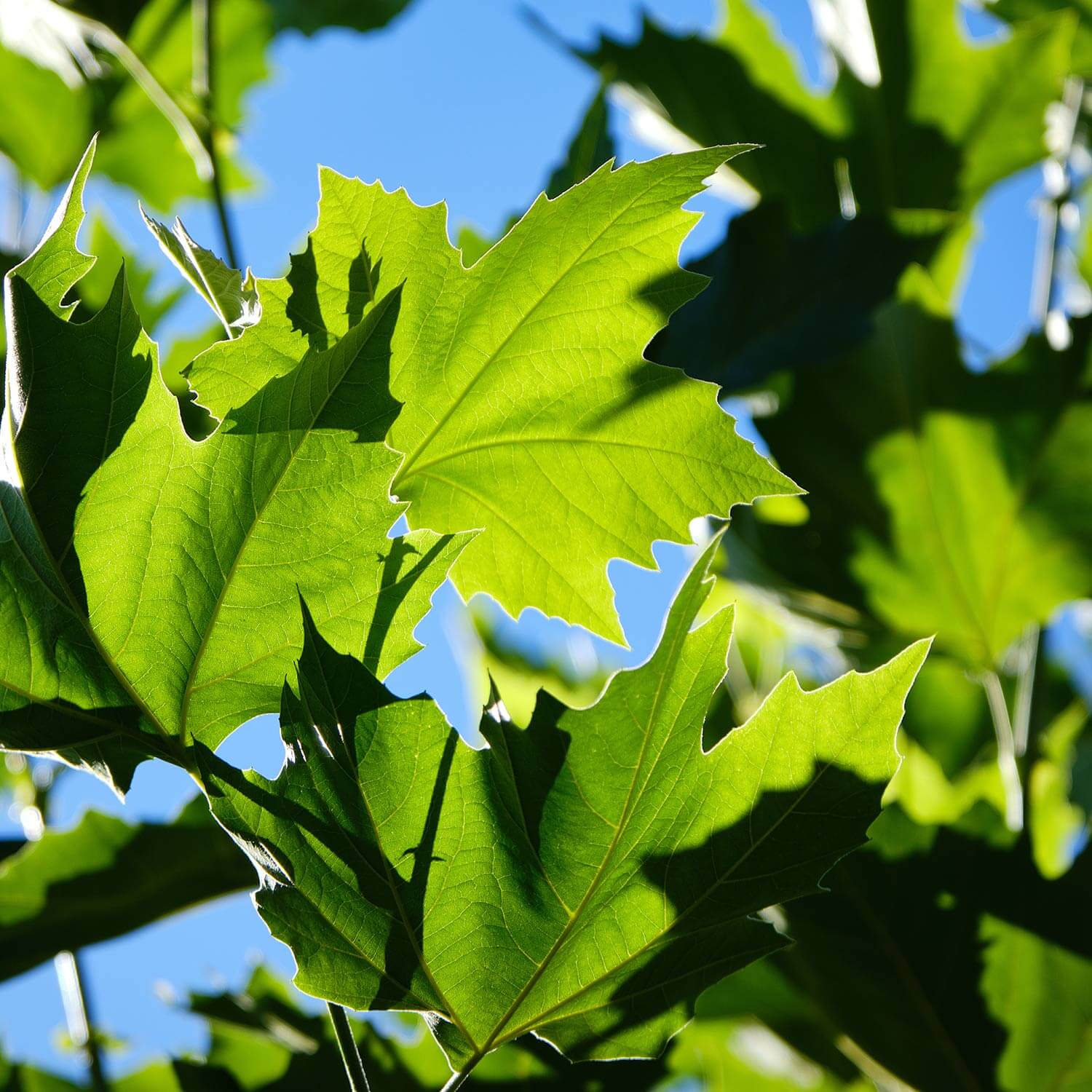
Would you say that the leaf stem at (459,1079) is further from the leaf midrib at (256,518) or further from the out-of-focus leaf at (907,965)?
the out-of-focus leaf at (907,965)

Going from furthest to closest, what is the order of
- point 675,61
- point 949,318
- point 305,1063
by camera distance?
point 675,61, point 949,318, point 305,1063

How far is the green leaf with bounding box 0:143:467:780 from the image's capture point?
1.21 feet

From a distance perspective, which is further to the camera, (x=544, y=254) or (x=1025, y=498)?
(x=1025, y=498)

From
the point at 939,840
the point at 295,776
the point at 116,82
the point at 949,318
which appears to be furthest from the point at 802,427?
the point at 116,82

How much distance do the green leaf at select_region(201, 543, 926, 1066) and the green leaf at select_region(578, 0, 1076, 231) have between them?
74 centimetres

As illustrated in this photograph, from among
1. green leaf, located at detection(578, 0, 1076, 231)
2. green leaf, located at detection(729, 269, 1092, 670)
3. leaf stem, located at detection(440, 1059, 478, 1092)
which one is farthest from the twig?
green leaf, located at detection(578, 0, 1076, 231)

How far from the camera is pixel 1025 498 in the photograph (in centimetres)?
92

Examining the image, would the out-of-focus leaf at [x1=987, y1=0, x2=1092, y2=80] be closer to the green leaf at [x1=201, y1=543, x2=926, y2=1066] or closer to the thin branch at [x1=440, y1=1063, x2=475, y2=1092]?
the green leaf at [x1=201, y1=543, x2=926, y2=1066]

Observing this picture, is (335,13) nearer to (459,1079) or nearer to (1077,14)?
(1077,14)

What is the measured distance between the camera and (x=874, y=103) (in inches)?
40.8

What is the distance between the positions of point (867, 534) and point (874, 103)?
0.43 metres

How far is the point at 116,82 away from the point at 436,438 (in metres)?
1.22

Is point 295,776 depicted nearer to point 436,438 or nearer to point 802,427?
point 436,438

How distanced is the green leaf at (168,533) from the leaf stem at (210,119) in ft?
1.17
